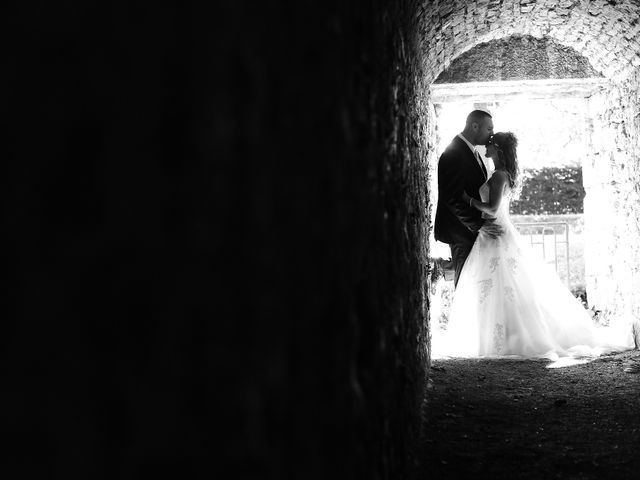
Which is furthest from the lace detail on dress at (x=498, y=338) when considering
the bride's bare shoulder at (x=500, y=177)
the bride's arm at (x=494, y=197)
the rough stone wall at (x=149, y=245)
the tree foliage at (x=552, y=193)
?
the tree foliage at (x=552, y=193)

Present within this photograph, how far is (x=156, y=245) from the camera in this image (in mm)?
616

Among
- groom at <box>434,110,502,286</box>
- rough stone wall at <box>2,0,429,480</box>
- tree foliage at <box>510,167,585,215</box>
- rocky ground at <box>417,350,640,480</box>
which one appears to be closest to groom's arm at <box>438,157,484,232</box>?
groom at <box>434,110,502,286</box>

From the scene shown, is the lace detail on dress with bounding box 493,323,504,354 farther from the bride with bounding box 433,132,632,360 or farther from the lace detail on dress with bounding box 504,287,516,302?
the lace detail on dress with bounding box 504,287,516,302

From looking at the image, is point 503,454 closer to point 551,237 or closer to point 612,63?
point 612,63

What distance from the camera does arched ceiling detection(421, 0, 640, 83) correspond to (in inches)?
167

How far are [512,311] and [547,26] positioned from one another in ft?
7.02

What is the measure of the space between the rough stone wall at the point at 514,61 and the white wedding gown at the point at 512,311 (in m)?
1.29

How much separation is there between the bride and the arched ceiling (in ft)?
2.90

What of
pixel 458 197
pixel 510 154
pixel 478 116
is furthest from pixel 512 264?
pixel 478 116

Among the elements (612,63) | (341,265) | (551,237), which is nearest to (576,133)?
(551,237)

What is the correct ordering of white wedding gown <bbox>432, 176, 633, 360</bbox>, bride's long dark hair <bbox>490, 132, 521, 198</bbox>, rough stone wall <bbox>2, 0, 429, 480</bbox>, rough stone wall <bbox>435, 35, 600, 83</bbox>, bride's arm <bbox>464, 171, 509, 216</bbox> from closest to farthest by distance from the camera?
rough stone wall <bbox>2, 0, 429, 480</bbox>
white wedding gown <bbox>432, 176, 633, 360</bbox>
bride's arm <bbox>464, 171, 509, 216</bbox>
bride's long dark hair <bbox>490, 132, 521, 198</bbox>
rough stone wall <bbox>435, 35, 600, 83</bbox>

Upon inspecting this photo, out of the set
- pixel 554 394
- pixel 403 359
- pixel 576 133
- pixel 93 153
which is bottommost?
pixel 554 394

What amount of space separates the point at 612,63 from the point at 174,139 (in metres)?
5.33

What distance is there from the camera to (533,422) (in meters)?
3.26
